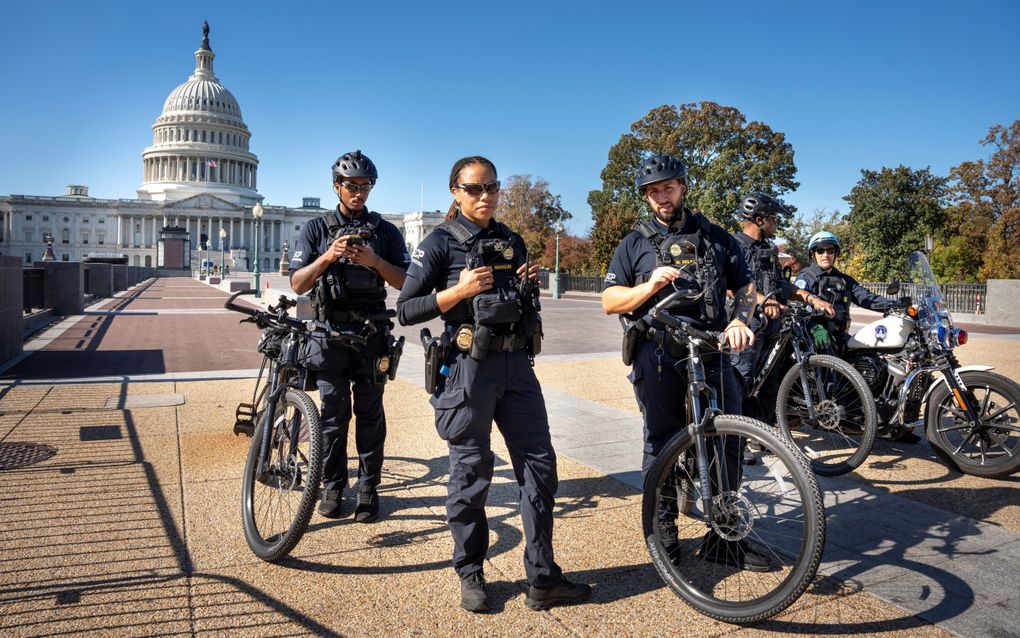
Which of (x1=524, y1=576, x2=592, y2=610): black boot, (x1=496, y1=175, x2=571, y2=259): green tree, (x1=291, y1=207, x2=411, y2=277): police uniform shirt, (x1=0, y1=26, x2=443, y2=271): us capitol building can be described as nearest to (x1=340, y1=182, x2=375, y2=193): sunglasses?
(x1=291, y1=207, x2=411, y2=277): police uniform shirt

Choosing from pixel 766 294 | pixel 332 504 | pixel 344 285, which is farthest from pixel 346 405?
pixel 766 294

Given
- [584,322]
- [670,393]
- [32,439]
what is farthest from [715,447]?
[584,322]

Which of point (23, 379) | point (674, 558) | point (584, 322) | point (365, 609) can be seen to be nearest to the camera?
point (365, 609)

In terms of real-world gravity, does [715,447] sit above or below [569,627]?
above

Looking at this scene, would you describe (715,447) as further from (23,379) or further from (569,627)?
(23,379)

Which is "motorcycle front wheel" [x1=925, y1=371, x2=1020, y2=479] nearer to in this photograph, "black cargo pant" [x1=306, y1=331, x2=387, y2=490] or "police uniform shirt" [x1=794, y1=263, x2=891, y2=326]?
"police uniform shirt" [x1=794, y1=263, x2=891, y2=326]

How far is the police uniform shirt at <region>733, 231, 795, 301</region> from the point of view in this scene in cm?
616

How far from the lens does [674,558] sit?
3.69 m

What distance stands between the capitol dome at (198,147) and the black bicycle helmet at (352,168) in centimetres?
14077

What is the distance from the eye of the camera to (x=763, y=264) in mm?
6191

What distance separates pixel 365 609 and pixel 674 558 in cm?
150

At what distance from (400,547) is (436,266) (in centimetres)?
159

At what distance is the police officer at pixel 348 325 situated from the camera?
452 centimetres

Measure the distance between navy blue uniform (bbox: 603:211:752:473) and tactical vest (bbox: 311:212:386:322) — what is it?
1532 millimetres
